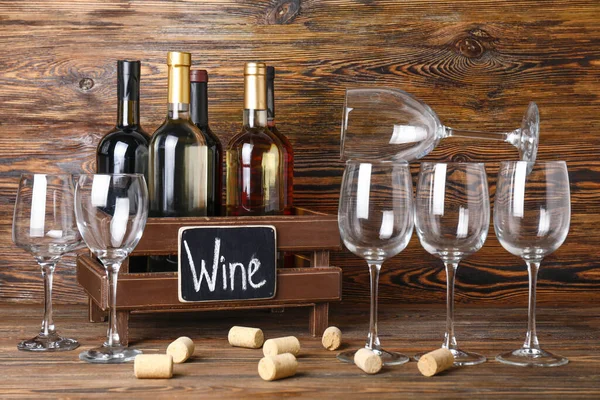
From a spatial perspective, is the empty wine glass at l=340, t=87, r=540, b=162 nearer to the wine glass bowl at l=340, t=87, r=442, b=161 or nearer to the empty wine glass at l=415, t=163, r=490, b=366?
the wine glass bowl at l=340, t=87, r=442, b=161

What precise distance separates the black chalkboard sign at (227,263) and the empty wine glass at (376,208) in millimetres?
185

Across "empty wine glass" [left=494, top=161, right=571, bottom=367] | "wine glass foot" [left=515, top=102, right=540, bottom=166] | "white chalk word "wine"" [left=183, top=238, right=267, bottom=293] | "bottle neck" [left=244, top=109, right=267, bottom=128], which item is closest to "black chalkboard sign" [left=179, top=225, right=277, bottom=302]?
"white chalk word "wine"" [left=183, top=238, right=267, bottom=293]

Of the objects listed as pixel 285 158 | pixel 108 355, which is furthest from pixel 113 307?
pixel 285 158

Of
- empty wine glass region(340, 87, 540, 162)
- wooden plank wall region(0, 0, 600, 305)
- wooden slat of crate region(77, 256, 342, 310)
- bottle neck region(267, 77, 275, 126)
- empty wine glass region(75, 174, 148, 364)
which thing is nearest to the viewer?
empty wine glass region(75, 174, 148, 364)

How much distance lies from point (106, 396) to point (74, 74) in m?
0.78

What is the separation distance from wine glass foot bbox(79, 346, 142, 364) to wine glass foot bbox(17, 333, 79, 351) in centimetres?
5

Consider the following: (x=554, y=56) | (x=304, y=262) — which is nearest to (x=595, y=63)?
(x=554, y=56)

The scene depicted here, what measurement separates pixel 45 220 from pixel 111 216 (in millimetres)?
142

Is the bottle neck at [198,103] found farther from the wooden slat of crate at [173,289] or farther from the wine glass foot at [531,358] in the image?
the wine glass foot at [531,358]

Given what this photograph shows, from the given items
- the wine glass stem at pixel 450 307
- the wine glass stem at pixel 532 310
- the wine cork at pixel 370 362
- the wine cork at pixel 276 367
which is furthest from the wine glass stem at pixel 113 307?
the wine glass stem at pixel 532 310

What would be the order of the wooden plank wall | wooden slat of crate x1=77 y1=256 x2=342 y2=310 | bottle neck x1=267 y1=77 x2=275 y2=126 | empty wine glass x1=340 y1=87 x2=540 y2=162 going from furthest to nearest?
the wooden plank wall < bottle neck x1=267 y1=77 x2=275 y2=126 < empty wine glass x1=340 y1=87 x2=540 y2=162 < wooden slat of crate x1=77 y1=256 x2=342 y2=310

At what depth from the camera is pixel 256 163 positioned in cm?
129

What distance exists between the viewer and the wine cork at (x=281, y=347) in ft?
3.48

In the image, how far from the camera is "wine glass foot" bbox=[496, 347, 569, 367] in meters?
1.05
